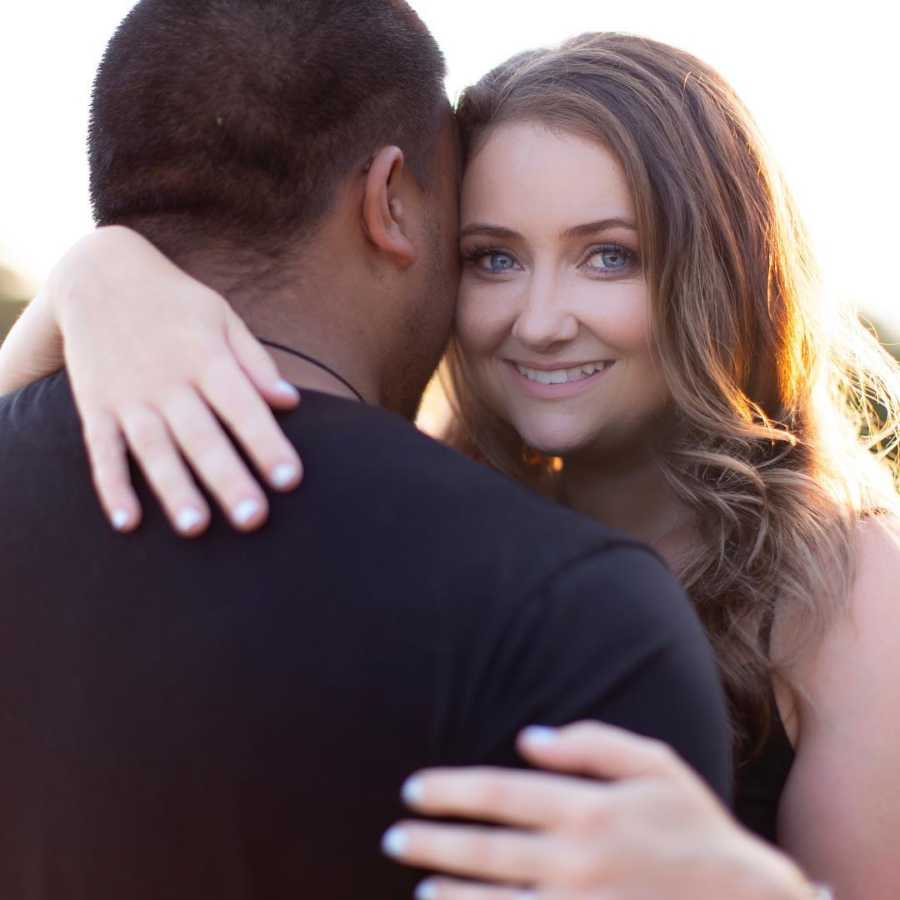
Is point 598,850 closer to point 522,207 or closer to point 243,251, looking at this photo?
point 243,251

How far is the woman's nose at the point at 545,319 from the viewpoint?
2773mm

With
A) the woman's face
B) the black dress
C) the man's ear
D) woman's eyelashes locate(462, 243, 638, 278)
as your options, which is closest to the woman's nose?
the woman's face

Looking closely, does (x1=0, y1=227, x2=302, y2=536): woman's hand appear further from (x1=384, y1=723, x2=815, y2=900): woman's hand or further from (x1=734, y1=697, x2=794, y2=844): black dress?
(x1=734, y1=697, x2=794, y2=844): black dress

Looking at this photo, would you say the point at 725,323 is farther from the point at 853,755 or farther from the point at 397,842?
the point at 397,842

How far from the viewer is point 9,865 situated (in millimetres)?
1671

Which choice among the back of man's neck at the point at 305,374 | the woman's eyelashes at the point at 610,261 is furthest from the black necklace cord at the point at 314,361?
the woman's eyelashes at the point at 610,261

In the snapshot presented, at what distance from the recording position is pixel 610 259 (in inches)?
111

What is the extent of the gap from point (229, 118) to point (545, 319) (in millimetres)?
1026

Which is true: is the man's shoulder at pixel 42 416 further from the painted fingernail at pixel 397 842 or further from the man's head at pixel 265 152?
the painted fingernail at pixel 397 842

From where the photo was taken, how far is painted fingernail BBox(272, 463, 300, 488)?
1.59 metres

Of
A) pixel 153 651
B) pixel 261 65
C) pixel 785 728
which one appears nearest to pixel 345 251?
pixel 261 65

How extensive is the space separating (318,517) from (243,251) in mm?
573

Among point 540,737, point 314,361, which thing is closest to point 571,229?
point 314,361

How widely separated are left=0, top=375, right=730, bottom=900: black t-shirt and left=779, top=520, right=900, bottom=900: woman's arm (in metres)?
0.88
